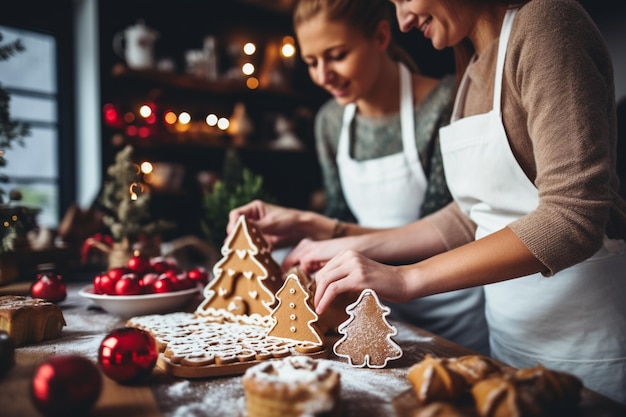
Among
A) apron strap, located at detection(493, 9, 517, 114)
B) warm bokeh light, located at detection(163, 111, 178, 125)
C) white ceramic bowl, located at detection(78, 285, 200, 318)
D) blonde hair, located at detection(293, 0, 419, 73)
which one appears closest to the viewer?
apron strap, located at detection(493, 9, 517, 114)

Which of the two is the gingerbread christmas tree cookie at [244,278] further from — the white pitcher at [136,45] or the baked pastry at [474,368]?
the white pitcher at [136,45]

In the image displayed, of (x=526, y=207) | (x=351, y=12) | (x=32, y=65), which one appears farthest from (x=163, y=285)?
(x=32, y=65)

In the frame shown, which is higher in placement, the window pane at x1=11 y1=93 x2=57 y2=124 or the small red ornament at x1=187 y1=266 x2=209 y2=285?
the window pane at x1=11 y1=93 x2=57 y2=124

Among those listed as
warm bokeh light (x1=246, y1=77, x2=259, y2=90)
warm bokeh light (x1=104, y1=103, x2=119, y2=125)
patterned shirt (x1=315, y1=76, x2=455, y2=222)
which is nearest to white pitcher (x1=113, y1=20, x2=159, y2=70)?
warm bokeh light (x1=104, y1=103, x2=119, y2=125)

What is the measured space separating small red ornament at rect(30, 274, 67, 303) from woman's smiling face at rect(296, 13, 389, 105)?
3.59ft

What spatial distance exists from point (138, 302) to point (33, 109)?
8.87ft

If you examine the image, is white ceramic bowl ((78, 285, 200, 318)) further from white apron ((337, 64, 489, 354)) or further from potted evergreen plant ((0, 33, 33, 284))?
white apron ((337, 64, 489, 354))

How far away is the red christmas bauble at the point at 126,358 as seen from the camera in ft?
2.54

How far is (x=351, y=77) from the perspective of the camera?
5.91 ft

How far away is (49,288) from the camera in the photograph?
127 centimetres

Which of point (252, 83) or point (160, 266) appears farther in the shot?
point (252, 83)

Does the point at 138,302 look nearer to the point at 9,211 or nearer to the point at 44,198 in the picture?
the point at 9,211

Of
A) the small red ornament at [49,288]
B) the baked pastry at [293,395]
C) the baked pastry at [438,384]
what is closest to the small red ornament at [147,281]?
the small red ornament at [49,288]

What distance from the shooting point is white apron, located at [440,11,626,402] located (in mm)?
1101
